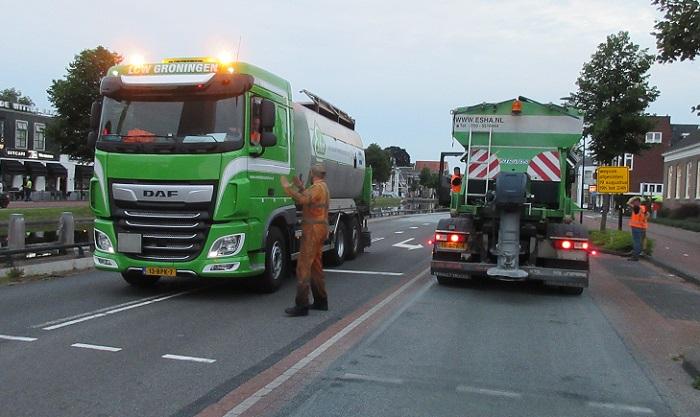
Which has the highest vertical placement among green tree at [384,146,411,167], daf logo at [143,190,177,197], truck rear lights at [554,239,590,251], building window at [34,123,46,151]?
green tree at [384,146,411,167]

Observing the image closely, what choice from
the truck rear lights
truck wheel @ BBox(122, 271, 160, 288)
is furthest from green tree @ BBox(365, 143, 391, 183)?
truck wheel @ BBox(122, 271, 160, 288)

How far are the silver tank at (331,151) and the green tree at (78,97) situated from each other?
18.4 m

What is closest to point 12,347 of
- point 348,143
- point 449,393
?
point 449,393

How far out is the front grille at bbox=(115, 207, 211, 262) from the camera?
8.66 metres

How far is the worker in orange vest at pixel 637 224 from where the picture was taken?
56.4 feet

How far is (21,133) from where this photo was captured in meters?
52.9

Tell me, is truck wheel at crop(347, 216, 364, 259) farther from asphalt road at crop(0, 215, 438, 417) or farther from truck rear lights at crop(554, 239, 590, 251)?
truck rear lights at crop(554, 239, 590, 251)

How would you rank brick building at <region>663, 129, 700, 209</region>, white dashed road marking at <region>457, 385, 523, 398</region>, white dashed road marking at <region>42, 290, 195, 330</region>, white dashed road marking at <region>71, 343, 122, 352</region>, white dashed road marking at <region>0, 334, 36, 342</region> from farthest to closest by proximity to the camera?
brick building at <region>663, 129, 700, 209</region>
white dashed road marking at <region>42, 290, 195, 330</region>
white dashed road marking at <region>0, 334, 36, 342</region>
white dashed road marking at <region>71, 343, 122, 352</region>
white dashed road marking at <region>457, 385, 523, 398</region>

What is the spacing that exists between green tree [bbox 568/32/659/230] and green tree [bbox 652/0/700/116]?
6.90 meters

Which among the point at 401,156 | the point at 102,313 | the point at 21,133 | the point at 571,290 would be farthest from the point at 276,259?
the point at 401,156

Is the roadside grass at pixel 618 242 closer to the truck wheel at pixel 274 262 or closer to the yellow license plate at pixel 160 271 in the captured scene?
the truck wheel at pixel 274 262

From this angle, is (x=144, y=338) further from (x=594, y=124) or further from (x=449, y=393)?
(x=594, y=124)

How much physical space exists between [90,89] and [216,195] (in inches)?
951

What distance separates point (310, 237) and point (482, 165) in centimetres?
454
